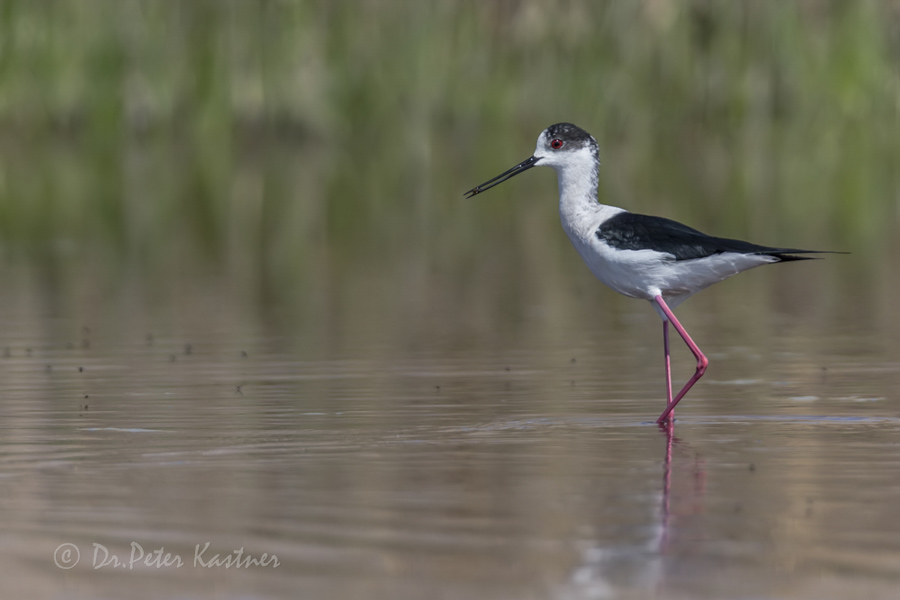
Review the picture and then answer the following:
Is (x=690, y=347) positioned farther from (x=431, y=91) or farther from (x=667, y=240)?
(x=431, y=91)

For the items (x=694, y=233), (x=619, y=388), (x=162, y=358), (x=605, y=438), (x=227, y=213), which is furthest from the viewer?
(x=227, y=213)

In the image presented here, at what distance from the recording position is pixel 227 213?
64.3ft

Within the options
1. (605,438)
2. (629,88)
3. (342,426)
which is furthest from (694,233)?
(629,88)

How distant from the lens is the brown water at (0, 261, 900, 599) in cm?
482

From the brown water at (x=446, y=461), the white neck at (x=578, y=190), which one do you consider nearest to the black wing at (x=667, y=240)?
the white neck at (x=578, y=190)

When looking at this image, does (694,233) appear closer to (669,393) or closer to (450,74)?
(669,393)

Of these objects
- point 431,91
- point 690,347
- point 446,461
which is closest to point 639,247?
point 690,347

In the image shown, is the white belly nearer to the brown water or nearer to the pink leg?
the pink leg

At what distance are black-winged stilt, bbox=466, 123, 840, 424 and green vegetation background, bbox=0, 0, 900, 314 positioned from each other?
14174mm

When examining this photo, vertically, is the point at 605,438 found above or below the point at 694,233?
below

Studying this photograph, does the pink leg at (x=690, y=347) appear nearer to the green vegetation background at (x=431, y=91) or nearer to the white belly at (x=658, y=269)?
the white belly at (x=658, y=269)

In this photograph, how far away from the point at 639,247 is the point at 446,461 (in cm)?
174

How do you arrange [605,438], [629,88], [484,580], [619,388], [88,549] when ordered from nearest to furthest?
[484,580], [88,549], [605,438], [619,388], [629,88]

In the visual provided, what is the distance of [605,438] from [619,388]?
1476 millimetres
